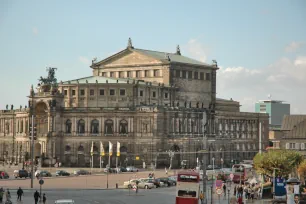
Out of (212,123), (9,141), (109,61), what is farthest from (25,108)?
(212,123)

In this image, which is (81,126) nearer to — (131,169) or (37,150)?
(37,150)

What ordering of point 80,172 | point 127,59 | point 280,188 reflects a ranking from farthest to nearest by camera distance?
point 127,59, point 80,172, point 280,188

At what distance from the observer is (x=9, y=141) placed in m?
191

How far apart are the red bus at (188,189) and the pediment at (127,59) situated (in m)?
107

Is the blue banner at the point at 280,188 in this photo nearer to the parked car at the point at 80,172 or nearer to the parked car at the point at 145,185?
the parked car at the point at 145,185

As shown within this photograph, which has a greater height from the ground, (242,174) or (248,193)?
(242,174)

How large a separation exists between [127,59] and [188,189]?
369 feet

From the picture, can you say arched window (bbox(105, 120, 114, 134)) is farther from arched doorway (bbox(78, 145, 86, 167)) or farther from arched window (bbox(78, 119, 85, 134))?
arched doorway (bbox(78, 145, 86, 167))

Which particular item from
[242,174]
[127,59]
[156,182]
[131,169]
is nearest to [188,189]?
[156,182]

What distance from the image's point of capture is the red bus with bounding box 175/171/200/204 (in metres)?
81.7

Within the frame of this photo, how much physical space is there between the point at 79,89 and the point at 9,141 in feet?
74.0

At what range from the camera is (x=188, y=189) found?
8219 cm

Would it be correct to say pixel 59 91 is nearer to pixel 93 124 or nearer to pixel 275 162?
pixel 93 124

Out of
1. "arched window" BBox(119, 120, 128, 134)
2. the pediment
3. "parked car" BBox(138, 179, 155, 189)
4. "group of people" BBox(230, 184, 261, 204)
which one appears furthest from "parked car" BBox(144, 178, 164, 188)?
the pediment
